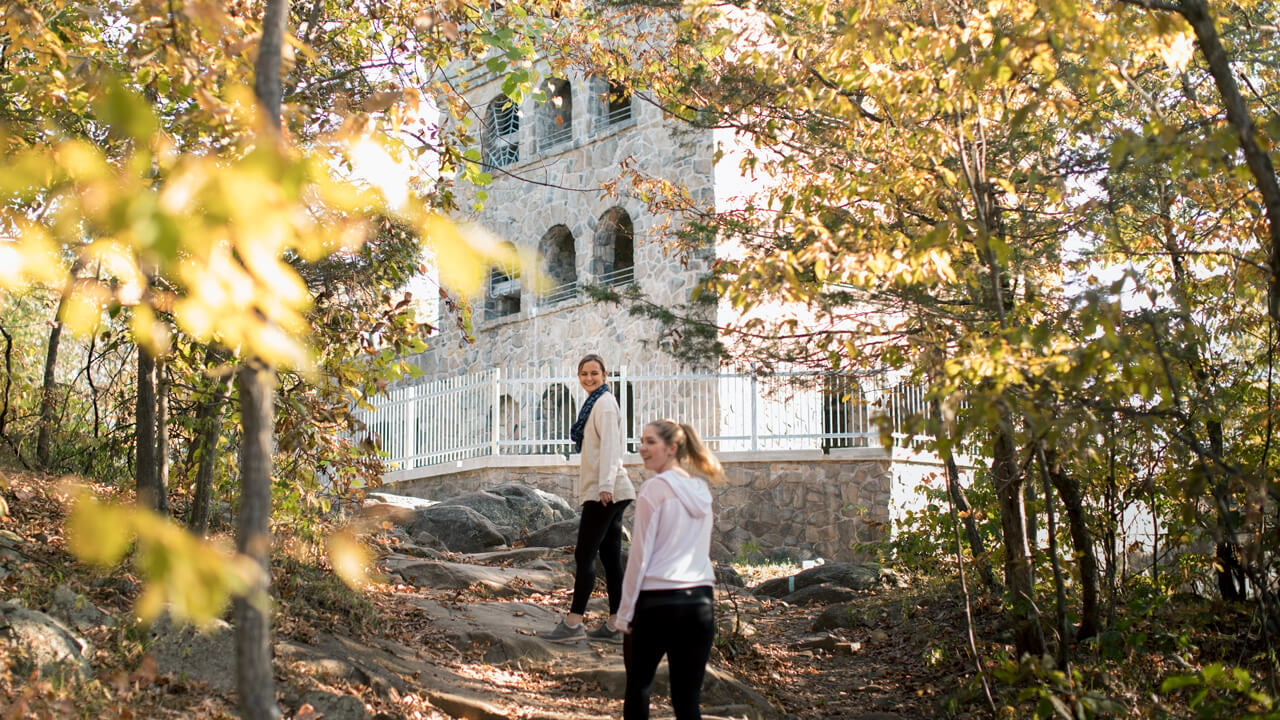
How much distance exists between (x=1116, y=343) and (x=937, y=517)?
4.67m

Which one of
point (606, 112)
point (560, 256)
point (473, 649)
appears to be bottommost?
point (473, 649)

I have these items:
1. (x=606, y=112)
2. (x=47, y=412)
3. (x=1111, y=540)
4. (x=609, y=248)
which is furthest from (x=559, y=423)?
(x=1111, y=540)

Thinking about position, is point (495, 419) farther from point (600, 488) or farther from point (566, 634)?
point (600, 488)

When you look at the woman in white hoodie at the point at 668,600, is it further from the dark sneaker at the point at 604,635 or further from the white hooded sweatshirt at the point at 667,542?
the dark sneaker at the point at 604,635

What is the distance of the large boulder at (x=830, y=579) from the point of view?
995cm

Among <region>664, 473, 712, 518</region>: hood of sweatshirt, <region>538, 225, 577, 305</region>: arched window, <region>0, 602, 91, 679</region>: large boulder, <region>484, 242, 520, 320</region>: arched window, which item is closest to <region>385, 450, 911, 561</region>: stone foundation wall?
<region>538, 225, 577, 305</region>: arched window

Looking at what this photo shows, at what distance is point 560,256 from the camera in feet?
64.1

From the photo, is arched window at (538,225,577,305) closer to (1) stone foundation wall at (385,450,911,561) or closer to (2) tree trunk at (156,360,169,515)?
(1) stone foundation wall at (385,450,911,561)

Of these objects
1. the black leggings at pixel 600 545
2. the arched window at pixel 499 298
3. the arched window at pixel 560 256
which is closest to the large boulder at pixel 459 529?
the black leggings at pixel 600 545

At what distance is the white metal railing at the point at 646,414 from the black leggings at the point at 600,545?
6.91 metres

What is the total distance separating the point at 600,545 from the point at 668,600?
2266 millimetres

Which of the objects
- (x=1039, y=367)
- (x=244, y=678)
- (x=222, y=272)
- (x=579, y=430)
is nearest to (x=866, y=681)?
(x=579, y=430)

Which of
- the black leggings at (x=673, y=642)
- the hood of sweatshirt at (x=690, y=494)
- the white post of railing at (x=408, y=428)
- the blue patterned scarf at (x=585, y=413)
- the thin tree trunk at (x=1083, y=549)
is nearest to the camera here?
the black leggings at (x=673, y=642)

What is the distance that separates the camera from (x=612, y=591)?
6324 mm
